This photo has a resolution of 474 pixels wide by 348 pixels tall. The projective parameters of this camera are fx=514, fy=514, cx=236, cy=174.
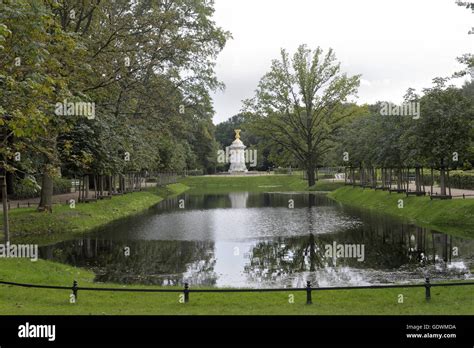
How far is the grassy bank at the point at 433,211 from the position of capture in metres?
33.5

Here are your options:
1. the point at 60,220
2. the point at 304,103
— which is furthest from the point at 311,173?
the point at 60,220

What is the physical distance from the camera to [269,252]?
88.4ft

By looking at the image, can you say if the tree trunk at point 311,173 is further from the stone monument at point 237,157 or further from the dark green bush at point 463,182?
the stone monument at point 237,157

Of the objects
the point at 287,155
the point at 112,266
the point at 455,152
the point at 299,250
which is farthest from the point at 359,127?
the point at 112,266

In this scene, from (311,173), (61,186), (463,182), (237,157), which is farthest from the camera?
(237,157)

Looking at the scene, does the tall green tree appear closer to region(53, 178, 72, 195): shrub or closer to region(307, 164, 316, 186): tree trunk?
region(307, 164, 316, 186): tree trunk

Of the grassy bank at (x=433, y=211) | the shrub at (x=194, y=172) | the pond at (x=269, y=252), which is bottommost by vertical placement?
the pond at (x=269, y=252)

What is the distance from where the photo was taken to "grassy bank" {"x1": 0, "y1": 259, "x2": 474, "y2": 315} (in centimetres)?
1369

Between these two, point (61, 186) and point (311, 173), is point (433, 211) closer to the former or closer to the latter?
point (61, 186)

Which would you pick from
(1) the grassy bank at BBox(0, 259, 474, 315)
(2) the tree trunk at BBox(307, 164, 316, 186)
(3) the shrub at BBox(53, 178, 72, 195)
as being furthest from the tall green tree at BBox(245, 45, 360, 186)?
(1) the grassy bank at BBox(0, 259, 474, 315)

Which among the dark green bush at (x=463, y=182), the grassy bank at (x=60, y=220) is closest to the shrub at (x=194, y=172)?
the dark green bush at (x=463, y=182)

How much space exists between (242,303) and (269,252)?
11.8m

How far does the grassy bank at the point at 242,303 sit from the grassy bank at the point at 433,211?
16192mm

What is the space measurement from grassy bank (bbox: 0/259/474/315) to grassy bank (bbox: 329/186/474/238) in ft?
53.1
